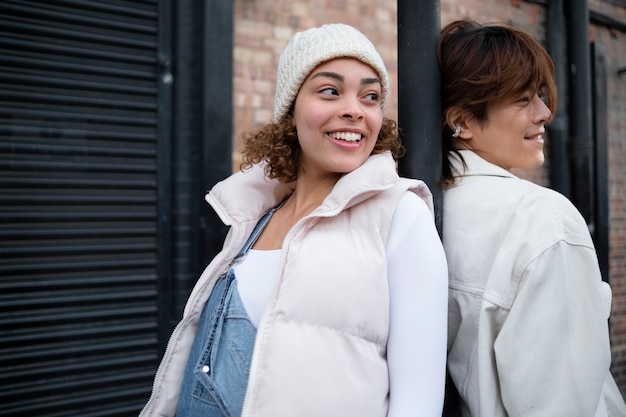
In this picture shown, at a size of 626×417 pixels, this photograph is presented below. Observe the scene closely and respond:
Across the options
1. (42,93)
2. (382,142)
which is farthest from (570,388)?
(42,93)

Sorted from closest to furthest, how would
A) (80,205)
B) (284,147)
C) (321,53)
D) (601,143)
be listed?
(321,53) → (284,147) → (80,205) → (601,143)

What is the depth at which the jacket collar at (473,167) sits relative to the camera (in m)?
1.57

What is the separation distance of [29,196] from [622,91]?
6.38 m

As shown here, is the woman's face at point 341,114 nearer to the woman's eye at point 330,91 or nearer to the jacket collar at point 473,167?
the woman's eye at point 330,91

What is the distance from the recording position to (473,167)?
5.26 ft

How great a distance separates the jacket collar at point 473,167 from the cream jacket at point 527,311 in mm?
92

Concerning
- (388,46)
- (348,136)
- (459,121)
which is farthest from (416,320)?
(388,46)

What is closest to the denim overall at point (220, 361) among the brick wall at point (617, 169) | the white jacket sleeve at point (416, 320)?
the white jacket sleeve at point (416, 320)

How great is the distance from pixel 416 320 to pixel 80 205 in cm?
277

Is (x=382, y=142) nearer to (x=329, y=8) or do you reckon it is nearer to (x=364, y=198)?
(x=364, y=198)

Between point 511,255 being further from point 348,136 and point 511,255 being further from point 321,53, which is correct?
point 321,53

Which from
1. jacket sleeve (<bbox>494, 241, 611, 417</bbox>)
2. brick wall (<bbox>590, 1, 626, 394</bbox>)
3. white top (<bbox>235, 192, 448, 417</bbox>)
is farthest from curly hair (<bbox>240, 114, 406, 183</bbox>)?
brick wall (<bbox>590, 1, 626, 394</bbox>)

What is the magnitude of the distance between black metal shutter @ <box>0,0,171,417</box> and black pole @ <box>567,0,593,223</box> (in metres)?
4.05

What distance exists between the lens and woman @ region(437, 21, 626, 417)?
4.13 feet
